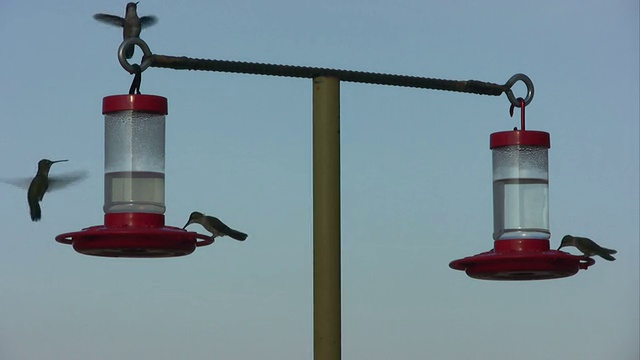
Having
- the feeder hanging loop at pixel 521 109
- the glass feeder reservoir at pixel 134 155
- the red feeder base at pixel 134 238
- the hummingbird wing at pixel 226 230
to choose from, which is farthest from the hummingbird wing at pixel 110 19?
the feeder hanging loop at pixel 521 109

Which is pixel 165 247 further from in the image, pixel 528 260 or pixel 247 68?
pixel 528 260

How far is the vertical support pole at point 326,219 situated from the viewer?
4.38 meters

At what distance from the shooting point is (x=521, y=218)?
567 centimetres

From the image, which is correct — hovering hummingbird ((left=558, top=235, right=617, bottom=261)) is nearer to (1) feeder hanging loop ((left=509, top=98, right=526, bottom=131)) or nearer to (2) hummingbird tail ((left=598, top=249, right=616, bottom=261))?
(2) hummingbird tail ((left=598, top=249, right=616, bottom=261))

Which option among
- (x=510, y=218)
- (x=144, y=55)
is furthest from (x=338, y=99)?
(x=510, y=218)

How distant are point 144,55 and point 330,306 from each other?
1192 millimetres

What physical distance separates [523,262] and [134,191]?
68.3 inches

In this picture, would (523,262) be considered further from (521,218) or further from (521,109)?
(521,109)

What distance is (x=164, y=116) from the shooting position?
17.1 ft

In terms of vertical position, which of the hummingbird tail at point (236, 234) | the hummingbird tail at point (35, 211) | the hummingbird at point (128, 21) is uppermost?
the hummingbird at point (128, 21)

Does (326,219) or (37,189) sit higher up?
(37,189)

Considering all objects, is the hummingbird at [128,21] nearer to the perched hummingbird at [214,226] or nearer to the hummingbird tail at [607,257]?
the perched hummingbird at [214,226]

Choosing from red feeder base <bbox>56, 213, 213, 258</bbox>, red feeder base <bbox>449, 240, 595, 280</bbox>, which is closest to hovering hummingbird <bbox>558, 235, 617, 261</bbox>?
red feeder base <bbox>449, 240, 595, 280</bbox>

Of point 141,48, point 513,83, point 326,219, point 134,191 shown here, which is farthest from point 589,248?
point 141,48
